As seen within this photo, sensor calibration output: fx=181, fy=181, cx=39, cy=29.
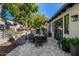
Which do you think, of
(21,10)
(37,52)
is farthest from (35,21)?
(37,52)

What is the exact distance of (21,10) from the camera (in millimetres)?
8695

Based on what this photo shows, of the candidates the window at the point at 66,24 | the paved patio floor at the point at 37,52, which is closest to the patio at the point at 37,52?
the paved patio floor at the point at 37,52

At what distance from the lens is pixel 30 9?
30.2ft

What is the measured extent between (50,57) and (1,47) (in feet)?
8.74

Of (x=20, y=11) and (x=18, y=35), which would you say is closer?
(x=20, y=11)

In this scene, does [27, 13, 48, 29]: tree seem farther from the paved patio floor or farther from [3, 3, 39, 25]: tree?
the paved patio floor

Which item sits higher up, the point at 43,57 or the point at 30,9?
the point at 30,9

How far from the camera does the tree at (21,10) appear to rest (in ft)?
27.2

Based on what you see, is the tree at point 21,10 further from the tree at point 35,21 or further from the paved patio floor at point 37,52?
the paved patio floor at point 37,52

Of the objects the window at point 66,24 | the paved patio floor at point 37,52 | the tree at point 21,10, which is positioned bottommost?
the paved patio floor at point 37,52

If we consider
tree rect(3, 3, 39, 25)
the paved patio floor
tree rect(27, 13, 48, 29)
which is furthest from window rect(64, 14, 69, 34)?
tree rect(3, 3, 39, 25)

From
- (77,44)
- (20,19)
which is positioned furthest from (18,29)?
(77,44)

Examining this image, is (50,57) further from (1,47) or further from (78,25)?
(1,47)

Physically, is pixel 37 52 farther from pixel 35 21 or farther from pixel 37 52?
pixel 35 21
